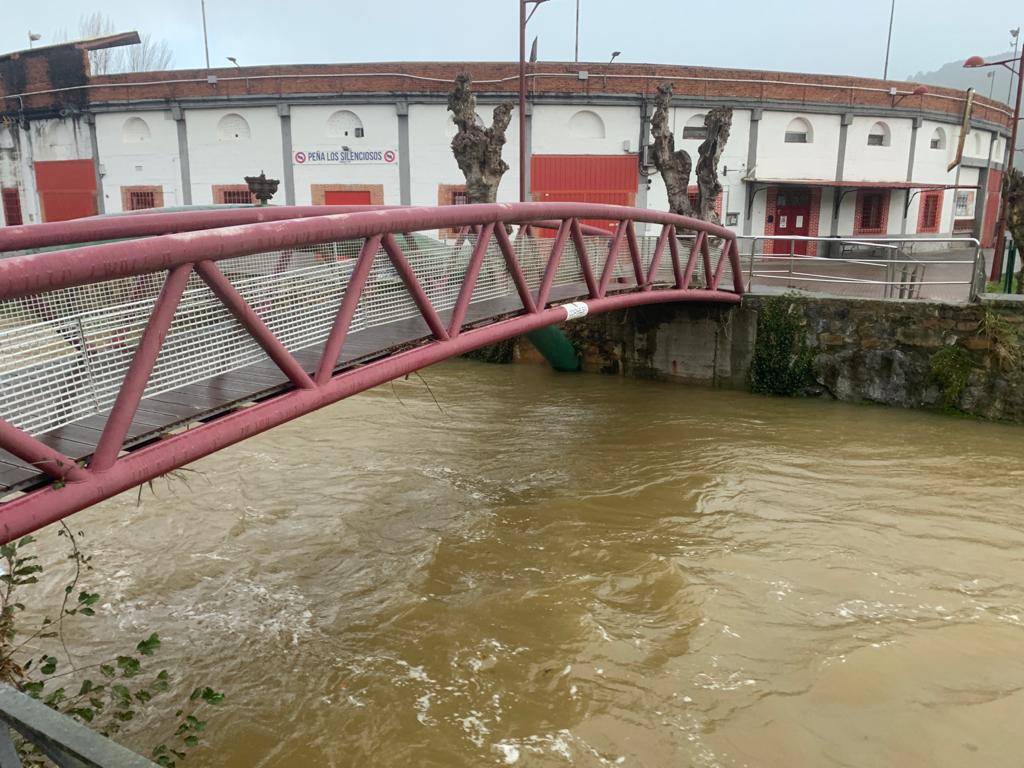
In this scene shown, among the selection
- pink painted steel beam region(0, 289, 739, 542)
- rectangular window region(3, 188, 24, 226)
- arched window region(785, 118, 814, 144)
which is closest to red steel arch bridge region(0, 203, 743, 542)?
pink painted steel beam region(0, 289, 739, 542)

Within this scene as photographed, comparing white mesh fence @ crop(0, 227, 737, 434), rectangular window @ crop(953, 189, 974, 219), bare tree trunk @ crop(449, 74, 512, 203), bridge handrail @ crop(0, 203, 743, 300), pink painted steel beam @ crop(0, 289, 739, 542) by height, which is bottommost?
pink painted steel beam @ crop(0, 289, 739, 542)

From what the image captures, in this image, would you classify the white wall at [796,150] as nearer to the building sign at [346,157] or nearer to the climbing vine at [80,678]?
the building sign at [346,157]

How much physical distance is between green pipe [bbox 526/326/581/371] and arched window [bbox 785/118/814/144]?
14304 mm

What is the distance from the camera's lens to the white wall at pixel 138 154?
23688 millimetres

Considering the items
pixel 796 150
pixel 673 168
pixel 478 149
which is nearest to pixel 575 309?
pixel 478 149

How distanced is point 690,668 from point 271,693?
254 centimetres

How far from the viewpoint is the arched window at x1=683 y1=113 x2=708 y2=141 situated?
22.3 meters

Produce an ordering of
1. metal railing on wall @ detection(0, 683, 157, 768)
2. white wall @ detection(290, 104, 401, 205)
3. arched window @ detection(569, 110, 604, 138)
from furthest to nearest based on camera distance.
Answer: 1. white wall @ detection(290, 104, 401, 205)
2. arched window @ detection(569, 110, 604, 138)
3. metal railing on wall @ detection(0, 683, 157, 768)

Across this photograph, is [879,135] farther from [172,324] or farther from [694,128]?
[172,324]

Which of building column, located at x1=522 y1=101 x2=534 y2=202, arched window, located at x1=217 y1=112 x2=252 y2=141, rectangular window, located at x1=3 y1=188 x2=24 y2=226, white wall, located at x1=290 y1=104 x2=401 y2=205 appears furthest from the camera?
rectangular window, located at x1=3 y1=188 x2=24 y2=226

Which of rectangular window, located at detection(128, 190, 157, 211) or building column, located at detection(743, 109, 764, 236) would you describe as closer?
building column, located at detection(743, 109, 764, 236)

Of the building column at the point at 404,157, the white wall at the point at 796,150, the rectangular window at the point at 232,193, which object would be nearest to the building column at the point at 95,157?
the rectangular window at the point at 232,193

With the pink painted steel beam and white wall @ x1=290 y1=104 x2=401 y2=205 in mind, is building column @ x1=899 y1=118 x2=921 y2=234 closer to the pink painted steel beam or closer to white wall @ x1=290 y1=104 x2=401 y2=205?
white wall @ x1=290 y1=104 x2=401 y2=205

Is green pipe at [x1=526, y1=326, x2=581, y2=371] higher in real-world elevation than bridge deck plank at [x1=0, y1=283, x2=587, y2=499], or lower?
lower
